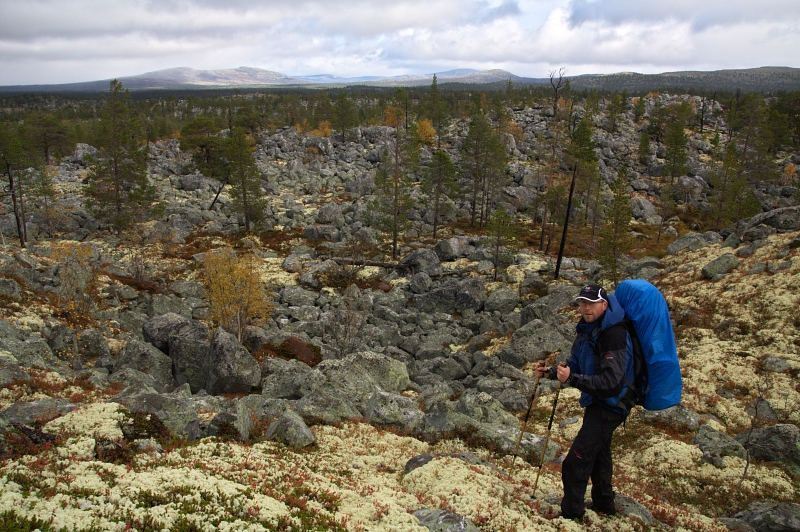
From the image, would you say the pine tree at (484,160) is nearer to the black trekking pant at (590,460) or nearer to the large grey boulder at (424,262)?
the large grey boulder at (424,262)

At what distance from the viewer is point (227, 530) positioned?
618cm

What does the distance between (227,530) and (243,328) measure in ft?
73.9

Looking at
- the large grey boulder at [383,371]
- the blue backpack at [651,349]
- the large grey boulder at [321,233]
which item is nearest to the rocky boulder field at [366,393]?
the large grey boulder at [383,371]

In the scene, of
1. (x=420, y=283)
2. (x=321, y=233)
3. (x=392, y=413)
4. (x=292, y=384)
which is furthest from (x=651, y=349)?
(x=321, y=233)

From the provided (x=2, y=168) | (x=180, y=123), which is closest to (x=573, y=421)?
(x=2, y=168)

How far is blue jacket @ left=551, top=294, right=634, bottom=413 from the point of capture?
6.52m

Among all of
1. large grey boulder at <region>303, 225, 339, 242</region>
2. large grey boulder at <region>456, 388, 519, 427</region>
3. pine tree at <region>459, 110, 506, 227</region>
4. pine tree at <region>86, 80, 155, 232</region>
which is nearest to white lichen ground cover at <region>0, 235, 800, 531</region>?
large grey boulder at <region>456, 388, 519, 427</region>

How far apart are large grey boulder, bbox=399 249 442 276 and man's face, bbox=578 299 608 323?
37.0 m

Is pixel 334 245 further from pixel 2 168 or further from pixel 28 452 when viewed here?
pixel 28 452

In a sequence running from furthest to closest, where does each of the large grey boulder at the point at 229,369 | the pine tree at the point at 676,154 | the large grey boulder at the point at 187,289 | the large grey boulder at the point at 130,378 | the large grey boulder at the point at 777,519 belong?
the pine tree at the point at 676,154 < the large grey boulder at the point at 187,289 < the large grey boulder at the point at 229,369 < the large grey boulder at the point at 130,378 < the large grey boulder at the point at 777,519

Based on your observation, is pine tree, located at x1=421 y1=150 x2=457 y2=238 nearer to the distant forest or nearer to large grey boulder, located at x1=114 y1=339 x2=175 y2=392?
the distant forest

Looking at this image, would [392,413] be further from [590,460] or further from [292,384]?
[590,460]

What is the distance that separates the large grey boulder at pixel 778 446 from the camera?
13.7 meters

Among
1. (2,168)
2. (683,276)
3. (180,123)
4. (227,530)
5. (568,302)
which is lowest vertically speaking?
(568,302)
